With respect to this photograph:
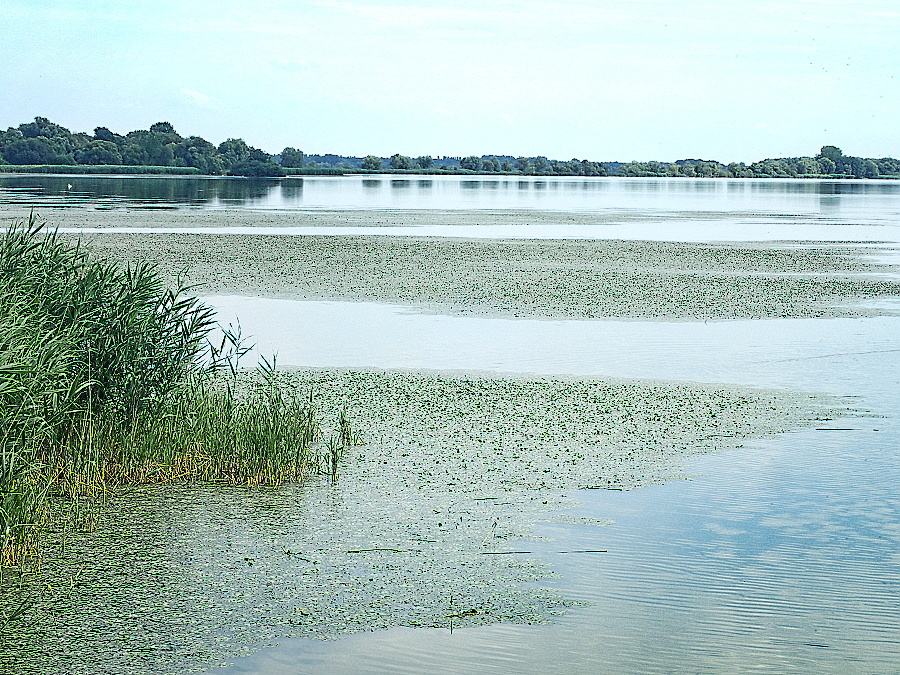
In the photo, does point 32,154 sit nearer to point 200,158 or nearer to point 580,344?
point 200,158

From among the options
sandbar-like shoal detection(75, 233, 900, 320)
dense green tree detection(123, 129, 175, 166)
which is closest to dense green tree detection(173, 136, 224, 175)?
dense green tree detection(123, 129, 175, 166)

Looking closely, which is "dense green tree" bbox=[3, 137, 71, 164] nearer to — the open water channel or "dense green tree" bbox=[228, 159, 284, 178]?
"dense green tree" bbox=[228, 159, 284, 178]

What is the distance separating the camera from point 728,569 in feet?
21.1

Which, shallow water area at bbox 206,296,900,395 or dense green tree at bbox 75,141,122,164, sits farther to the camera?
dense green tree at bbox 75,141,122,164

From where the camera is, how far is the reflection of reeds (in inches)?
301

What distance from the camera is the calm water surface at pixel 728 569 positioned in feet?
17.4

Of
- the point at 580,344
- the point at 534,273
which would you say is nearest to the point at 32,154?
the point at 534,273

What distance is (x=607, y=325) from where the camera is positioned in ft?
50.5

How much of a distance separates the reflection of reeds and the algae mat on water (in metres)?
0.29

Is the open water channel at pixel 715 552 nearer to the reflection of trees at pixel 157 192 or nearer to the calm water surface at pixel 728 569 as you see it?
the calm water surface at pixel 728 569

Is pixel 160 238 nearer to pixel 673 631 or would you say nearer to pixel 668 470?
pixel 668 470

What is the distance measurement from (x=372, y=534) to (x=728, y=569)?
206 cm

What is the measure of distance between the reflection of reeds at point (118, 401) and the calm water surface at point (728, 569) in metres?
2.28

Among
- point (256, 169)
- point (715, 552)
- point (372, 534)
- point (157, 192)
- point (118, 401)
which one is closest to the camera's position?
point (715, 552)
